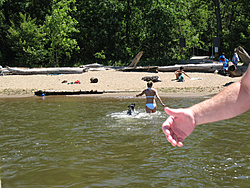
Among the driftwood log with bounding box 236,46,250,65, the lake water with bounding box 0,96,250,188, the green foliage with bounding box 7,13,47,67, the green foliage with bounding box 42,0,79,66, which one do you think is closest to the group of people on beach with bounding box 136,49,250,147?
the lake water with bounding box 0,96,250,188

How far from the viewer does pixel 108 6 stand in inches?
1524

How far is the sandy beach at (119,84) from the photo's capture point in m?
21.2

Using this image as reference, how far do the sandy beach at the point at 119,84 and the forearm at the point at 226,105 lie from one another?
688 inches

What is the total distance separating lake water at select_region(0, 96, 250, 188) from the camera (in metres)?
6.40

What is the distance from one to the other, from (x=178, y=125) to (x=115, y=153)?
5.96m

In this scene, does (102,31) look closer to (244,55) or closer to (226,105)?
(244,55)

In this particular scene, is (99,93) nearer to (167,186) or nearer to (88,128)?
(88,128)

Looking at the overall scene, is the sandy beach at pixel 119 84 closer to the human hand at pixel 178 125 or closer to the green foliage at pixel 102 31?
the green foliage at pixel 102 31

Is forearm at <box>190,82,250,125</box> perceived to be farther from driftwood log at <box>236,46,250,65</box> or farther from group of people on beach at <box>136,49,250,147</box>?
driftwood log at <box>236,46,250,65</box>

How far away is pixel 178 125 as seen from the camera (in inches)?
92.7

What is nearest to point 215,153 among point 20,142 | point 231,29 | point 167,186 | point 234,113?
point 167,186

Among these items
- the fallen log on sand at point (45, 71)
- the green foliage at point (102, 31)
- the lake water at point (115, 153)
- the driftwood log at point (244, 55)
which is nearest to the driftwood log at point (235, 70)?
the driftwood log at point (244, 55)

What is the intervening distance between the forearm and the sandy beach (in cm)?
1747

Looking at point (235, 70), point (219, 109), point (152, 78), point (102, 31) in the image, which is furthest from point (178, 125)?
point (102, 31)
